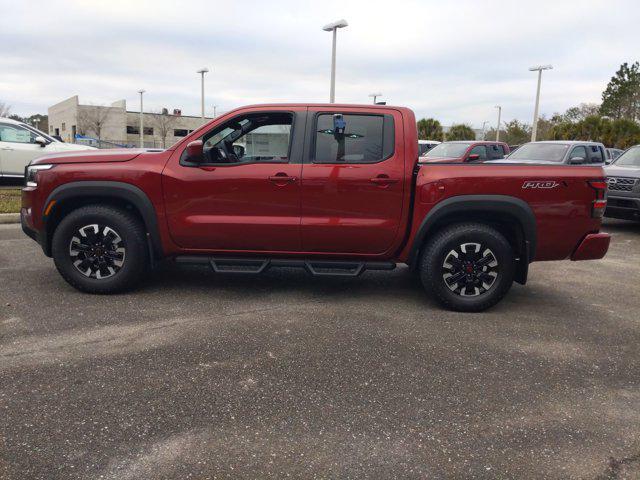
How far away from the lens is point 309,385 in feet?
10.7

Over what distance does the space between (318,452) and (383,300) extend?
265 centimetres

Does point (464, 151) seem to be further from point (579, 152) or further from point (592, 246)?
point (592, 246)

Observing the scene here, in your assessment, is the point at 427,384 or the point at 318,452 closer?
the point at 318,452

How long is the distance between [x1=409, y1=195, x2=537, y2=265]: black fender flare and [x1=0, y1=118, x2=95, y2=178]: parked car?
34.8 ft

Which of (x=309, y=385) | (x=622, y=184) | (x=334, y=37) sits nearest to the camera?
(x=309, y=385)

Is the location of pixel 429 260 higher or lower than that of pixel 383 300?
higher

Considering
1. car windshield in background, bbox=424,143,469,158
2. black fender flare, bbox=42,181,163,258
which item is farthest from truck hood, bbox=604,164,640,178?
black fender flare, bbox=42,181,163,258

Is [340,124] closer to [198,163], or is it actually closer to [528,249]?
[198,163]

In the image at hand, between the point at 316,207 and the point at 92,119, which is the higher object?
the point at 92,119

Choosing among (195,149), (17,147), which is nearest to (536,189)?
(195,149)

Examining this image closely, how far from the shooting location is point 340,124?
477cm

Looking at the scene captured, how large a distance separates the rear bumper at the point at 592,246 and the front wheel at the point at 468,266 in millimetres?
610

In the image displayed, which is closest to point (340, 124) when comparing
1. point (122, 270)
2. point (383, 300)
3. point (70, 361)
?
point (383, 300)

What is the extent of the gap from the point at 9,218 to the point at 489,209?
8.05 metres
